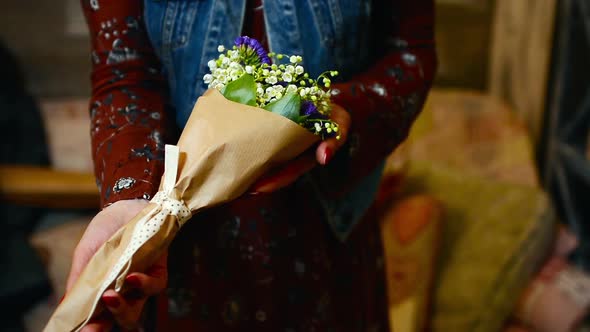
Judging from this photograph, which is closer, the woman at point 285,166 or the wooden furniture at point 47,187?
the woman at point 285,166

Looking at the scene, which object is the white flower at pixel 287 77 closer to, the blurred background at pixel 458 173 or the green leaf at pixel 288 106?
the green leaf at pixel 288 106

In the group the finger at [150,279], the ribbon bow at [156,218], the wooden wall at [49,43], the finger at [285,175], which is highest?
the ribbon bow at [156,218]

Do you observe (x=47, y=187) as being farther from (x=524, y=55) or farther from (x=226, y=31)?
(x=524, y=55)

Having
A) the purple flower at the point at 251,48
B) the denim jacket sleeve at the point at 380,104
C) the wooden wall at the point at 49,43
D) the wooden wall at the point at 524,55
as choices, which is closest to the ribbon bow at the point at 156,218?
the purple flower at the point at 251,48

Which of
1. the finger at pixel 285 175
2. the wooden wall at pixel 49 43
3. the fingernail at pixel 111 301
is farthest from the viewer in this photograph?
the wooden wall at pixel 49 43

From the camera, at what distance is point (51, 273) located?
1531mm

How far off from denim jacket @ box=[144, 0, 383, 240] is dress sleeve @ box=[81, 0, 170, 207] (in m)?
0.02

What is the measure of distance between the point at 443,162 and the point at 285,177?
1377mm

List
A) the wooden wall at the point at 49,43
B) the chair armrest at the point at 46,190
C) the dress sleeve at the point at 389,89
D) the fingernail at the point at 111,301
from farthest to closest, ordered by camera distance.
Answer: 1. the wooden wall at the point at 49,43
2. the chair armrest at the point at 46,190
3. the dress sleeve at the point at 389,89
4. the fingernail at the point at 111,301

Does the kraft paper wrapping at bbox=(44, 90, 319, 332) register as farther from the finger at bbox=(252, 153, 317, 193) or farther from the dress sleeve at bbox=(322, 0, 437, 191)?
the dress sleeve at bbox=(322, 0, 437, 191)

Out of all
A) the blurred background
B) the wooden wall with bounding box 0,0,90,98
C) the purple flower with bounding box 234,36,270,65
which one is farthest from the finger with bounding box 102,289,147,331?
the wooden wall with bounding box 0,0,90,98

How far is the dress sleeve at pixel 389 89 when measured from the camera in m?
0.71

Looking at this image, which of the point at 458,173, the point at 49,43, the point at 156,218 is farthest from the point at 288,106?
the point at 49,43

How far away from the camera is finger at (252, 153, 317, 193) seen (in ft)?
1.94
